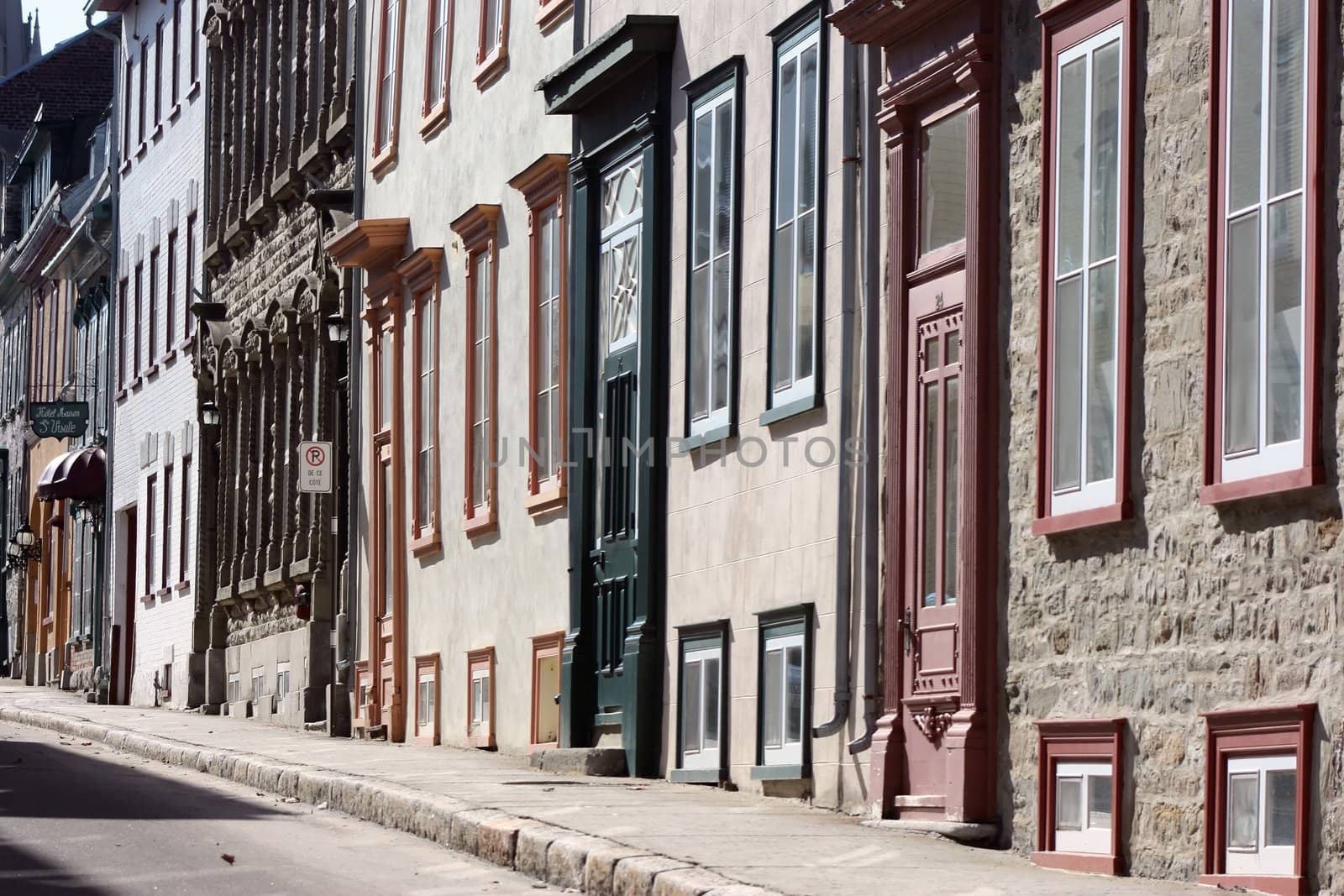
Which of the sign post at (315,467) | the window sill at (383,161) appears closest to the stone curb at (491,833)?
the sign post at (315,467)

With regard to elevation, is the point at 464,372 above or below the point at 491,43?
below

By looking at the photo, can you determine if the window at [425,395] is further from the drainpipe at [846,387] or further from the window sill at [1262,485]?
the window sill at [1262,485]

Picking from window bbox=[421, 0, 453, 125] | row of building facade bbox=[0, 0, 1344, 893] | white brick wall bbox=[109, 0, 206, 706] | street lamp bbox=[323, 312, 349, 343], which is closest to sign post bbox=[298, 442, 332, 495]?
row of building facade bbox=[0, 0, 1344, 893]

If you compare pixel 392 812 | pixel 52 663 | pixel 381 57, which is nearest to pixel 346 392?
pixel 381 57

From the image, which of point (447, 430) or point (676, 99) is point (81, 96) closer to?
point (447, 430)

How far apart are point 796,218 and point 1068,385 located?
3.45m

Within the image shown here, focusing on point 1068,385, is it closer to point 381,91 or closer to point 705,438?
point 705,438

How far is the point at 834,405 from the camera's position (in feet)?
44.7

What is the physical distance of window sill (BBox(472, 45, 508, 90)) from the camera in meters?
20.2

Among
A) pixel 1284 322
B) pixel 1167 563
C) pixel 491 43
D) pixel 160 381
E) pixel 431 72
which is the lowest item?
pixel 1167 563

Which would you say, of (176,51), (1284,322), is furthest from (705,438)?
(176,51)

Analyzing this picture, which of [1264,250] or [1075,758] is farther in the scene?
[1075,758]

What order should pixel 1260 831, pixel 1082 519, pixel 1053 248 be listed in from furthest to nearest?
pixel 1053 248, pixel 1082 519, pixel 1260 831

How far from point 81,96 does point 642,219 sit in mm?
40653
